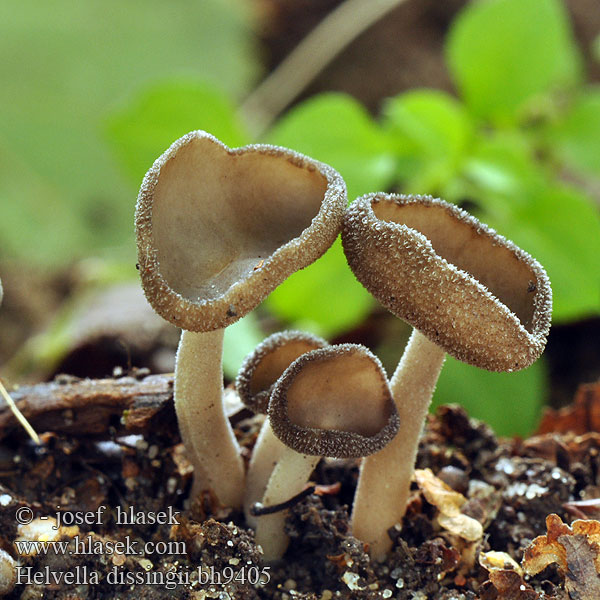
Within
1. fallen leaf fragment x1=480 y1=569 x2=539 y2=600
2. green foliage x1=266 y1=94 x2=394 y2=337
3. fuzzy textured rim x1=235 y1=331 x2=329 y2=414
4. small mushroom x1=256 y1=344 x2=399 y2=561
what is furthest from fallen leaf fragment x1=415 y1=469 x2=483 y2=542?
green foliage x1=266 y1=94 x2=394 y2=337

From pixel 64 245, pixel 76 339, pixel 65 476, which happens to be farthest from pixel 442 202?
pixel 64 245

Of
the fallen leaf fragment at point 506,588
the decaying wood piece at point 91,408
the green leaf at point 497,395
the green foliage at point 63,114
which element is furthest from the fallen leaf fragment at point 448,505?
the green foliage at point 63,114

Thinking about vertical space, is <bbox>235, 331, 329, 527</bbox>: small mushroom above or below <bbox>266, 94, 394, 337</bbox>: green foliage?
below

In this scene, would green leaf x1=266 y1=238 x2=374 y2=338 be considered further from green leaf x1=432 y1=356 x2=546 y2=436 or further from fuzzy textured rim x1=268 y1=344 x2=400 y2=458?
fuzzy textured rim x1=268 y1=344 x2=400 y2=458

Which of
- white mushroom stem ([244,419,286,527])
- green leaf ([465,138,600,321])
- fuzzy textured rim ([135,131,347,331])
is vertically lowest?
white mushroom stem ([244,419,286,527])

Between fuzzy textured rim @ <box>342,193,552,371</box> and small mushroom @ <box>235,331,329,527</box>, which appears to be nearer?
fuzzy textured rim @ <box>342,193,552,371</box>

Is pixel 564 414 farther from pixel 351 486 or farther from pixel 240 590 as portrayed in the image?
pixel 240 590
